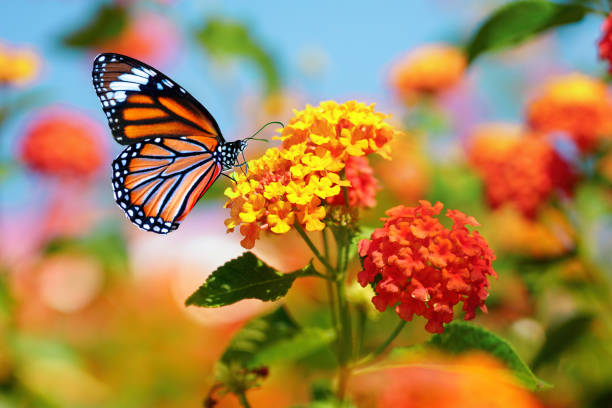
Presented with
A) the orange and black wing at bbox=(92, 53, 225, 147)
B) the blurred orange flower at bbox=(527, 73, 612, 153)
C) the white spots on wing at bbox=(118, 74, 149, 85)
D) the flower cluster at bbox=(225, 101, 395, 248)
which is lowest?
the flower cluster at bbox=(225, 101, 395, 248)

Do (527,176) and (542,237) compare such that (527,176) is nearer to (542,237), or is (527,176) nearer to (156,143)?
(542,237)

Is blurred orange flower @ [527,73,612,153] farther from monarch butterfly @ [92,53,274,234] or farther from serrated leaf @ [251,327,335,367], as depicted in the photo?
serrated leaf @ [251,327,335,367]

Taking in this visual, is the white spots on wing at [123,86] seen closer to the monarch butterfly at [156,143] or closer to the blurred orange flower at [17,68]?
the monarch butterfly at [156,143]

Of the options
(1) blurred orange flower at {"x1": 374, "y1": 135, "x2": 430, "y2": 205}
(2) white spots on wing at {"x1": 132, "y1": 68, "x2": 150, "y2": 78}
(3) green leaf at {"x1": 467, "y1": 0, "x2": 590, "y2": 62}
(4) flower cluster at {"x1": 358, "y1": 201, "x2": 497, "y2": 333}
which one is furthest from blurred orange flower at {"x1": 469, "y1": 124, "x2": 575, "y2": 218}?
(2) white spots on wing at {"x1": 132, "y1": 68, "x2": 150, "y2": 78}

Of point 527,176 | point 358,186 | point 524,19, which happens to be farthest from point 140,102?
point 527,176

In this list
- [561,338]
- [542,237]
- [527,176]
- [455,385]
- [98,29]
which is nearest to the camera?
[455,385]

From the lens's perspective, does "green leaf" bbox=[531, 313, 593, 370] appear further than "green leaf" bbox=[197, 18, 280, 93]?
No
